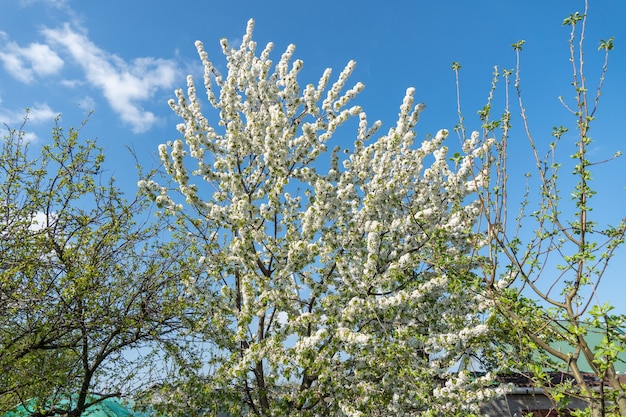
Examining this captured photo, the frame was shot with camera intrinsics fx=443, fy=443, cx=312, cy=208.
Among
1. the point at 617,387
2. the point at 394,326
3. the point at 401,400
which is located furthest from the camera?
the point at 394,326

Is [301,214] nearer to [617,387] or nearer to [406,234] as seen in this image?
[406,234]

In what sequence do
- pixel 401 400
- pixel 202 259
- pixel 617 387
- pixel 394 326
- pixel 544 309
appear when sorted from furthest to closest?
pixel 202 259, pixel 394 326, pixel 401 400, pixel 544 309, pixel 617 387

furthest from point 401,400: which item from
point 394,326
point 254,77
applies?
point 254,77

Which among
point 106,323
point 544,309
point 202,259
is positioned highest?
point 202,259

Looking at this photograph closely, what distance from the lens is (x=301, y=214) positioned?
11.7 metres

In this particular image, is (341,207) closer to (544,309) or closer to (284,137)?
(284,137)

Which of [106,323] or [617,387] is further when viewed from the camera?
[106,323]

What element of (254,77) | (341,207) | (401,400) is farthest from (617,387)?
(254,77)

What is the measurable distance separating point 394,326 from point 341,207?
3079 millimetres

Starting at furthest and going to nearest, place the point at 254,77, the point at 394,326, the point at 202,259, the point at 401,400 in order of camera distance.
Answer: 1. the point at 254,77
2. the point at 202,259
3. the point at 394,326
4. the point at 401,400

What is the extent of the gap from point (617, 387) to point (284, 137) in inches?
349

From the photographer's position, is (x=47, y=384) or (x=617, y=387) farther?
(x=47, y=384)

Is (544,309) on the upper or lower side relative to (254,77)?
lower

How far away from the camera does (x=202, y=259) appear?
36.8ft
